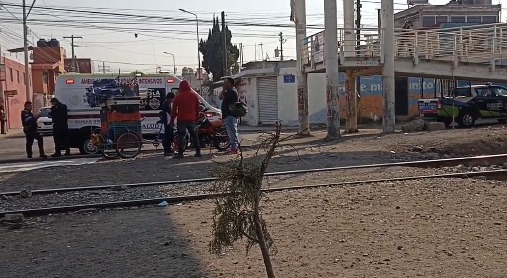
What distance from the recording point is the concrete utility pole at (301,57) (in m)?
23.7

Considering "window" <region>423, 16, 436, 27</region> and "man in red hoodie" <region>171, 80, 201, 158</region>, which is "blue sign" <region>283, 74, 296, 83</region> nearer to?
"window" <region>423, 16, 436, 27</region>

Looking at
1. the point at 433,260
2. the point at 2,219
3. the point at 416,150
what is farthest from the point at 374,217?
the point at 416,150

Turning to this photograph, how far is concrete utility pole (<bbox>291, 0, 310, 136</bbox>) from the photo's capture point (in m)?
23.7

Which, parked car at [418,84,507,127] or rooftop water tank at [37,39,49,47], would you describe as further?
rooftop water tank at [37,39,49,47]

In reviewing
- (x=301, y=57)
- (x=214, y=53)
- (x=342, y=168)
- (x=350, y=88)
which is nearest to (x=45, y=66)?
(x=214, y=53)

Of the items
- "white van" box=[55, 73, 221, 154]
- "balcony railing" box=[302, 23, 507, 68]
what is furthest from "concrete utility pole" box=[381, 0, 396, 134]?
"white van" box=[55, 73, 221, 154]

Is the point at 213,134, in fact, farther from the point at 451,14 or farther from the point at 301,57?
the point at 451,14

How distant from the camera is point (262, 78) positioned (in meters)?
42.6

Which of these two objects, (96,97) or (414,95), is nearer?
(96,97)

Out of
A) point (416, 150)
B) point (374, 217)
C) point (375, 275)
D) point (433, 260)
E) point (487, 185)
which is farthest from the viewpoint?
point (416, 150)

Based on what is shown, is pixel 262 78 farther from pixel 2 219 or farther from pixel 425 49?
pixel 2 219

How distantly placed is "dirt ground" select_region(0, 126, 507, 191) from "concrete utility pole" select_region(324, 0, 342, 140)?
2277 millimetres

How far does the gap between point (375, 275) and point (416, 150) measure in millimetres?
11364

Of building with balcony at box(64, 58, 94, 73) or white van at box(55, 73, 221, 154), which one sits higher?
building with balcony at box(64, 58, 94, 73)
